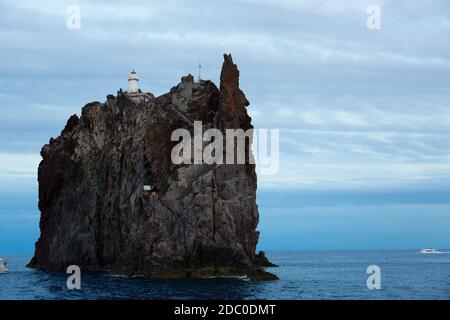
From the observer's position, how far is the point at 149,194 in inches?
4441

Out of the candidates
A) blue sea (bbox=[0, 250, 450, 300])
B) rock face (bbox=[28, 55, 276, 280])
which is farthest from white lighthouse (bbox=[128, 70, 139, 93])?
blue sea (bbox=[0, 250, 450, 300])

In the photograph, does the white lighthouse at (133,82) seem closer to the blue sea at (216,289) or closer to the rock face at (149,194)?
the rock face at (149,194)

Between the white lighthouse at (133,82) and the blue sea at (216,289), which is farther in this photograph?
the white lighthouse at (133,82)

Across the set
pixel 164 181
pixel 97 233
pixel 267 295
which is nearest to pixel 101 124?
pixel 97 233

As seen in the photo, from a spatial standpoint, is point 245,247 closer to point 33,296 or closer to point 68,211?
point 33,296

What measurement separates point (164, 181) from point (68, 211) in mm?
37126

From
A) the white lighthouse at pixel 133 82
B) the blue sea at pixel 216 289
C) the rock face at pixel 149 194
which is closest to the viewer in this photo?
the blue sea at pixel 216 289

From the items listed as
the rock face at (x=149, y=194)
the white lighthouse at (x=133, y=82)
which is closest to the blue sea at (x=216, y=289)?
the rock face at (x=149, y=194)

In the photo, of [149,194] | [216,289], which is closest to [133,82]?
[149,194]

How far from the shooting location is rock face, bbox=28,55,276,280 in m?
104

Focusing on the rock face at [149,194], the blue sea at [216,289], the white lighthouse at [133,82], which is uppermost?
the white lighthouse at [133,82]

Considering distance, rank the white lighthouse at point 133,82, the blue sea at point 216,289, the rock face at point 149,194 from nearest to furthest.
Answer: the blue sea at point 216,289 → the rock face at point 149,194 → the white lighthouse at point 133,82

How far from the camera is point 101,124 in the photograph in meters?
142

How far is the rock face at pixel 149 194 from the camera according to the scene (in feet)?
340
